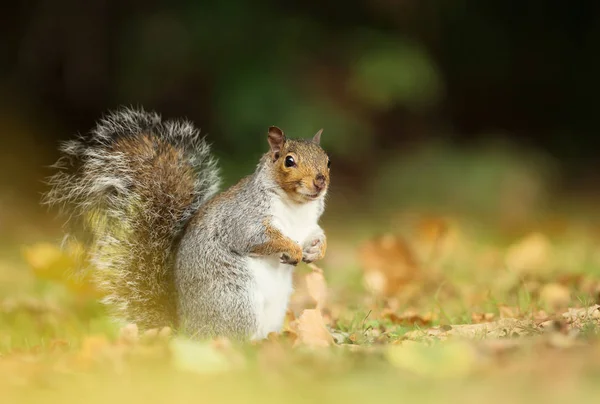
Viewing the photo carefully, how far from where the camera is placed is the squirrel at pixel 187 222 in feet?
8.08

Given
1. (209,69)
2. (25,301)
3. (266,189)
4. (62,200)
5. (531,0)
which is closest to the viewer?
(266,189)

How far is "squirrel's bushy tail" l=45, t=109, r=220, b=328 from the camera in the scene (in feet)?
8.63

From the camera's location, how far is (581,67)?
734 cm

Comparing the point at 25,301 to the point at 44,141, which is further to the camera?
the point at 44,141

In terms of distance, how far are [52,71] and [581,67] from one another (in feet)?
14.6

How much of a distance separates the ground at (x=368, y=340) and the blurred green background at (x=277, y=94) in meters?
1.91

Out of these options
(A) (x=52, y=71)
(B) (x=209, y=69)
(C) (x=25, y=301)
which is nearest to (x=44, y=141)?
(A) (x=52, y=71)

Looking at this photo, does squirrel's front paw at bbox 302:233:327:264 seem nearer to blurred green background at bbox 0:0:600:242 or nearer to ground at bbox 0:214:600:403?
ground at bbox 0:214:600:403

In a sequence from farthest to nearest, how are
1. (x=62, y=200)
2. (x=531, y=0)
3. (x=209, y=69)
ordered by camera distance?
(x=531, y=0)
(x=209, y=69)
(x=62, y=200)

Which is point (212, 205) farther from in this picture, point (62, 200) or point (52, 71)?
point (52, 71)

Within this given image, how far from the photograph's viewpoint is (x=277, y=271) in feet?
8.30

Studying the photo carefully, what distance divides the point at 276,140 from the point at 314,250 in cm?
36

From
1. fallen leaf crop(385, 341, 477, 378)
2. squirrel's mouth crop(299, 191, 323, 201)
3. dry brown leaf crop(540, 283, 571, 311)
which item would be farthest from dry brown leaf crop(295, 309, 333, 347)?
dry brown leaf crop(540, 283, 571, 311)

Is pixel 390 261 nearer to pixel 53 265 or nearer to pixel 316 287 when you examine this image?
pixel 316 287
